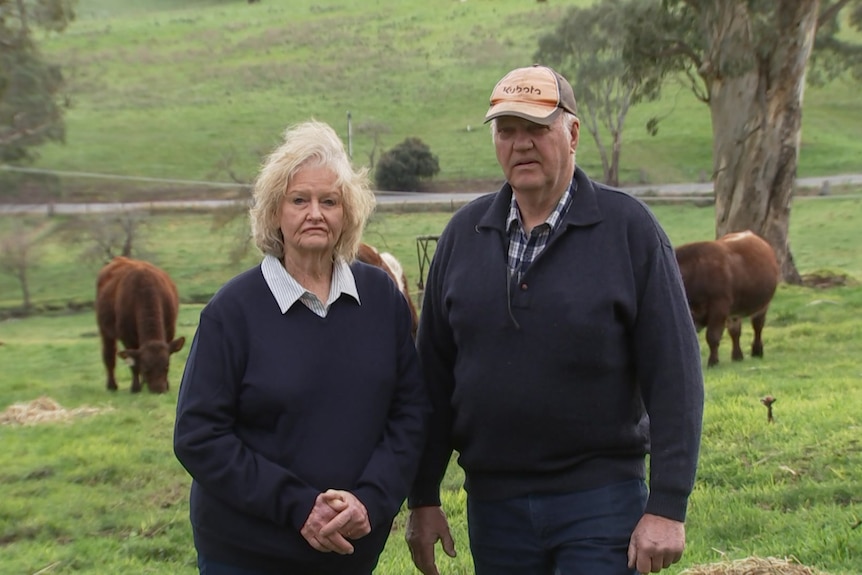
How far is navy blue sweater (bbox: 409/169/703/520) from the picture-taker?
10.5 ft

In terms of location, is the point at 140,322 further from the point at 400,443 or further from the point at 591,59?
the point at 591,59

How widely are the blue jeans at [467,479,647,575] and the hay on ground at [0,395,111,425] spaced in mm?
8929

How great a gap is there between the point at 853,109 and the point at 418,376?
57.3 m

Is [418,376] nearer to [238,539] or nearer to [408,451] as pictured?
[408,451]

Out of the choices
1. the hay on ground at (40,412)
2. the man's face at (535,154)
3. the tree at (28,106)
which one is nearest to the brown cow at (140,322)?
the hay on ground at (40,412)

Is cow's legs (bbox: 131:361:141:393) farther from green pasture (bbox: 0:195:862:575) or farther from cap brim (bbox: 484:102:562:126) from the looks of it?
cap brim (bbox: 484:102:562:126)

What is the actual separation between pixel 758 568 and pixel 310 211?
255cm

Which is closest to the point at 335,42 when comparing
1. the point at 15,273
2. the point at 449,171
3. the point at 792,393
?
the point at 449,171

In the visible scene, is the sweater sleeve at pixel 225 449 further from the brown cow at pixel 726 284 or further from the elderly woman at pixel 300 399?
the brown cow at pixel 726 284

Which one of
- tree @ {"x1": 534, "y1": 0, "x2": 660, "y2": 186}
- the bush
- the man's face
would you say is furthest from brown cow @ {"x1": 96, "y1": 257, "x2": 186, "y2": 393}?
the bush

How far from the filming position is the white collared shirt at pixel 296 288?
3363 mm

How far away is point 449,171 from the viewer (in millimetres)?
46188

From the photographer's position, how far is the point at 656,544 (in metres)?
3.11

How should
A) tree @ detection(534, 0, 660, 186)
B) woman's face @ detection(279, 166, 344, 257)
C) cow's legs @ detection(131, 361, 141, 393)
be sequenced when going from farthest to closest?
tree @ detection(534, 0, 660, 186) → cow's legs @ detection(131, 361, 141, 393) → woman's face @ detection(279, 166, 344, 257)
